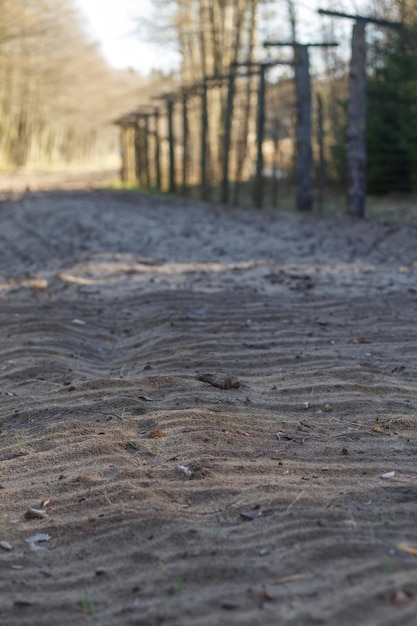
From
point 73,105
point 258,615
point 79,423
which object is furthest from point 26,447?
point 73,105

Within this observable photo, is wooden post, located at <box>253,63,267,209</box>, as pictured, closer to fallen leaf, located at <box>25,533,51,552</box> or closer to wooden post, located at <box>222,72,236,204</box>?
wooden post, located at <box>222,72,236,204</box>

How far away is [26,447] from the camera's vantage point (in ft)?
14.2

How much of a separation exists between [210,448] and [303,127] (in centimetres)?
1359

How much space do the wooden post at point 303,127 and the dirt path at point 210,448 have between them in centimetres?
815

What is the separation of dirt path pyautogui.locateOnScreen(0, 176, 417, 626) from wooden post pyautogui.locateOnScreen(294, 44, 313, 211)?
8150mm

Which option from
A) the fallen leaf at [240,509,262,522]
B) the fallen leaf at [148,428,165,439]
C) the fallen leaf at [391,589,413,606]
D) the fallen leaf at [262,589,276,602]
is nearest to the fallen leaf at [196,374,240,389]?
the fallen leaf at [148,428,165,439]

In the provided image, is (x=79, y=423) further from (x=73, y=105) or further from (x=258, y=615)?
(x=73, y=105)

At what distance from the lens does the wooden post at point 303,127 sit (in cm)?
1661

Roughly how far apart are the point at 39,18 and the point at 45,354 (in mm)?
41864

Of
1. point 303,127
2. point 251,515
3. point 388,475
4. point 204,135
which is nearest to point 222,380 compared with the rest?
point 388,475

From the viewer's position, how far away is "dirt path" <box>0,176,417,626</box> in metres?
2.78

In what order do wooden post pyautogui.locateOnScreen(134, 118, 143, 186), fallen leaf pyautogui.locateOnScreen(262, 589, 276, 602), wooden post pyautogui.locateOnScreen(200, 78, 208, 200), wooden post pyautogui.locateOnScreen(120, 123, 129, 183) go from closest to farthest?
fallen leaf pyautogui.locateOnScreen(262, 589, 276, 602) → wooden post pyautogui.locateOnScreen(200, 78, 208, 200) → wooden post pyautogui.locateOnScreen(134, 118, 143, 186) → wooden post pyautogui.locateOnScreen(120, 123, 129, 183)

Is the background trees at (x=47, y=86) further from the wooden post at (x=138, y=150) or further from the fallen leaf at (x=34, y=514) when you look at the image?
the fallen leaf at (x=34, y=514)

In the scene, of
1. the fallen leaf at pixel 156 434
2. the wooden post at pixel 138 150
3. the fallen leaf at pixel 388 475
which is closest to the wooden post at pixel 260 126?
the fallen leaf at pixel 156 434
